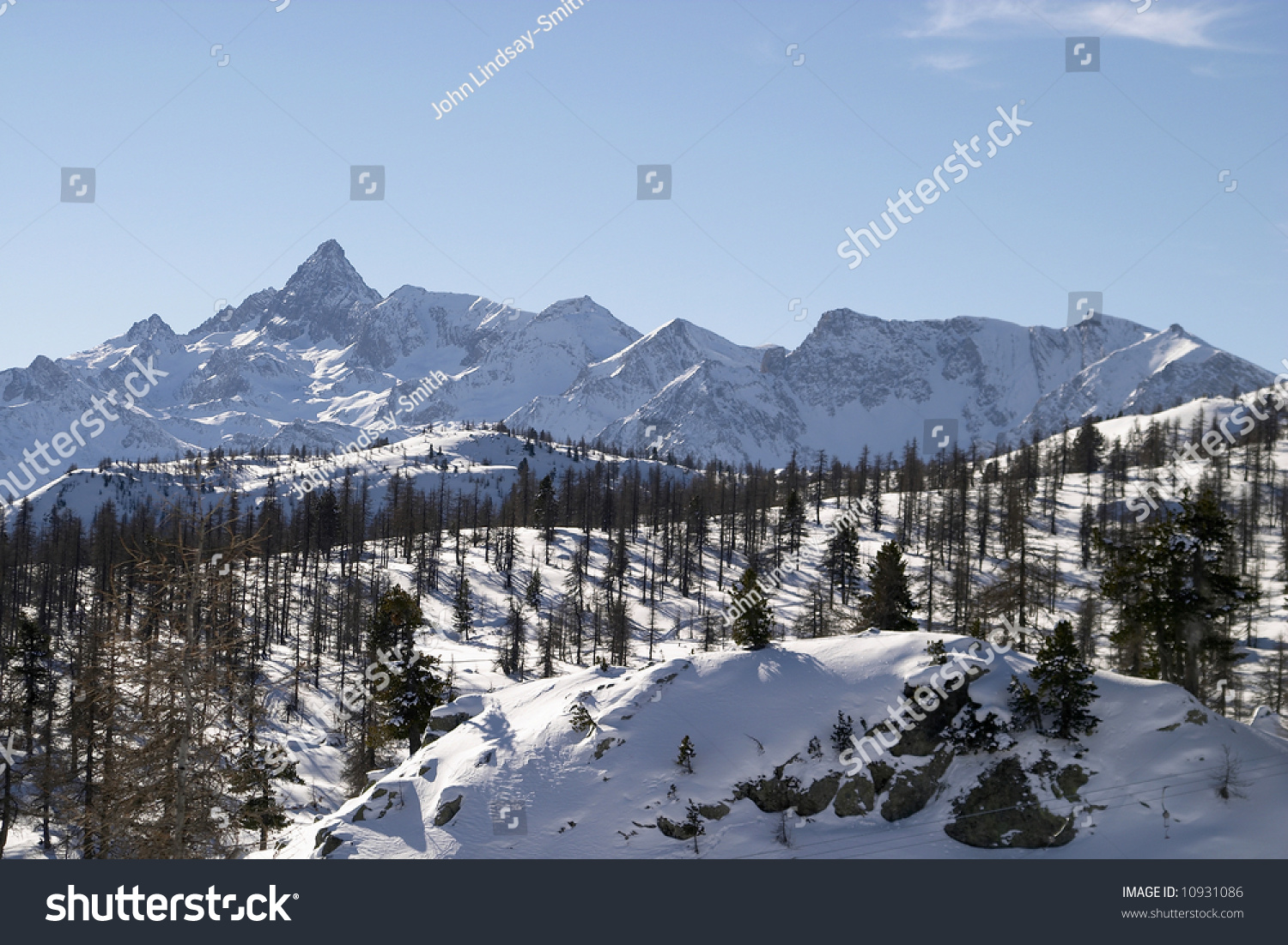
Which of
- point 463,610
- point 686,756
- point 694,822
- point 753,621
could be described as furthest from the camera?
point 463,610

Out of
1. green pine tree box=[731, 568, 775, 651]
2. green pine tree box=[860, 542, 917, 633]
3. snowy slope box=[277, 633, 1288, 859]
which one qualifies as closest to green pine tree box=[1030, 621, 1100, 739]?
snowy slope box=[277, 633, 1288, 859]

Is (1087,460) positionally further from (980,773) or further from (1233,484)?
(980,773)

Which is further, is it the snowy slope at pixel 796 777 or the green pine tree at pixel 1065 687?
the green pine tree at pixel 1065 687

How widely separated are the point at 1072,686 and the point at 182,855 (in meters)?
28.7

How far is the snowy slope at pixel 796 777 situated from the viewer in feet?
91.3

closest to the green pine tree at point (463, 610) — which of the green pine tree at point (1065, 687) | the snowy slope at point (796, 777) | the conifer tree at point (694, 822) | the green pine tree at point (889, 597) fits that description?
→ the green pine tree at point (889, 597)

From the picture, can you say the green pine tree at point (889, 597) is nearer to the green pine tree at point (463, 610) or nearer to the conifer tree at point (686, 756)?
the conifer tree at point (686, 756)

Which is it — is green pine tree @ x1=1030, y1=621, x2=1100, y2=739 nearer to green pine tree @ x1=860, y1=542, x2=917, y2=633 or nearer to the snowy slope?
the snowy slope

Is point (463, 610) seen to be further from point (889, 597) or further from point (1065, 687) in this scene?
point (1065, 687)

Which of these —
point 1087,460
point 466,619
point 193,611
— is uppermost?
point 1087,460

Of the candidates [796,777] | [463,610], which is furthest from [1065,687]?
[463,610]

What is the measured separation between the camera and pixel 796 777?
30953 millimetres

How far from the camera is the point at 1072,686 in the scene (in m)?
30.9
